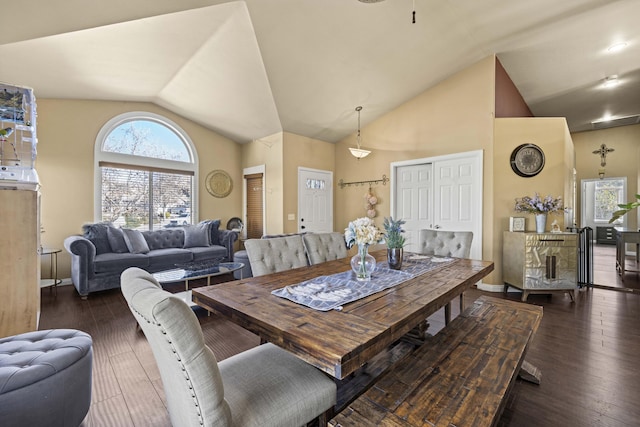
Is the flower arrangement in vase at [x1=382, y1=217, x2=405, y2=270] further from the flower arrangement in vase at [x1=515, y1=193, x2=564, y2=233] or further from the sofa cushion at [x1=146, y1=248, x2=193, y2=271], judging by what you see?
the sofa cushion at [x1=146, y1=248, x2=193, y2=271]

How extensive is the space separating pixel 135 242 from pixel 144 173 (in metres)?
1.48

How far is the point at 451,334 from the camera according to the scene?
1746 millimetres

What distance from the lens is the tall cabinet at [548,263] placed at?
12.1ft

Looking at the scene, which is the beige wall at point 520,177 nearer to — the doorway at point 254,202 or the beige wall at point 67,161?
the doorway at point 254,202

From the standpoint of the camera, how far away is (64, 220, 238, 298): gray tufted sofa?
3.84 m

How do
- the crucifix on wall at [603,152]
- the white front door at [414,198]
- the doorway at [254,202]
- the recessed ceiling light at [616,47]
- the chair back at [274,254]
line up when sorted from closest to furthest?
the chair back at [274,254], the recessed ceiling light at [616,47], the white front door at [414,198], the doorway at [254,202], the crucifix on wall at [603,152]

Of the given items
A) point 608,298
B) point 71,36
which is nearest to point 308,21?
point 71,36

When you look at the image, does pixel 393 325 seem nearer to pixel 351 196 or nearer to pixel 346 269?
pixel 346 269

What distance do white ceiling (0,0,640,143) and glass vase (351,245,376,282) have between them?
268cm

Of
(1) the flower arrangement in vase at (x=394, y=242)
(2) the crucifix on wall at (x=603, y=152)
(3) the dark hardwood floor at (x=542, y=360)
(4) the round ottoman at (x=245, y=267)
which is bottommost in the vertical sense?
(3) the dark hardwood floor at (x=542, y=360)

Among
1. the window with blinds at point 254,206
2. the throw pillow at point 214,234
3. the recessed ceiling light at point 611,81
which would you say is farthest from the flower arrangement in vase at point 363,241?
the recessed ceiling light at point 611,81

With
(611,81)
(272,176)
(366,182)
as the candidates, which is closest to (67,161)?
(272,176)

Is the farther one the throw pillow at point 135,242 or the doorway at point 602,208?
the doorway at point 602,208

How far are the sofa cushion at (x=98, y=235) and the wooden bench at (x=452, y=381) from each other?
4813 mm
